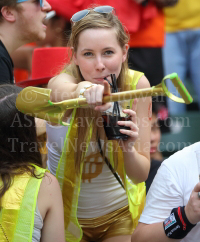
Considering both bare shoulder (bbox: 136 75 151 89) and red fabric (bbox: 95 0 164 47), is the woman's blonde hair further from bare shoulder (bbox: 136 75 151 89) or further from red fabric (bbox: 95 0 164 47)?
red fabric (bbox: 95 0 164 47)

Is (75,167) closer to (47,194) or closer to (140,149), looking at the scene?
(140,149)

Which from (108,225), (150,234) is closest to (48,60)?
(108,225)

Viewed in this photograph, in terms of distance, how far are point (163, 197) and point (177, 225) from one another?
0.17 m

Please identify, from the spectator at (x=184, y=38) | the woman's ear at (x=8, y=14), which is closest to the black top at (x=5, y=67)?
the woman's ear at (x=8, y=14)

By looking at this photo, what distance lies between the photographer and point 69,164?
2.12 metres

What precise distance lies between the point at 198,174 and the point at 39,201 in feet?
2.09

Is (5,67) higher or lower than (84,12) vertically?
lower

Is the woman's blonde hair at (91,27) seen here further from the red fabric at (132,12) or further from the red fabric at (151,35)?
the red fabric at (151,35)

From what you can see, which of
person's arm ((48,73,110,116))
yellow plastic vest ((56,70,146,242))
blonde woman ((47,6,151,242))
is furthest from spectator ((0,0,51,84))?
yellow plastic vest ((56,70,146,242))

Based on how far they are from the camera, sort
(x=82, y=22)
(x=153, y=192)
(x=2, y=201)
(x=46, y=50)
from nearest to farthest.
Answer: (x=2, y=201) < (x=153, y=192) < (x=82, y=22) < (x=46, y=50)

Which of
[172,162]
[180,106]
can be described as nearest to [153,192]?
[172,162]

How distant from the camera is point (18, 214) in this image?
1.63m

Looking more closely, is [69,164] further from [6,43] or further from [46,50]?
[46,50]

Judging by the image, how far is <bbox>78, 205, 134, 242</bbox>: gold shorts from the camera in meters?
2.24
